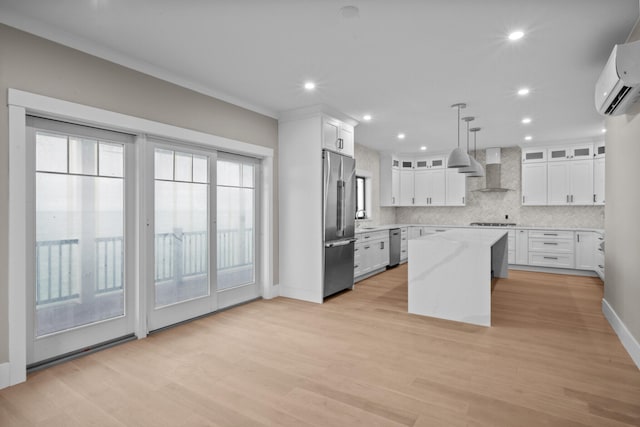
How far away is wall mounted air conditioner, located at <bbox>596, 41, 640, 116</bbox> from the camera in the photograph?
89.4 inches

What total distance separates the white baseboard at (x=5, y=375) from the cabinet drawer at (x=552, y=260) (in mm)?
7705

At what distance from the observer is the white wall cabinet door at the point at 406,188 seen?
820 cm

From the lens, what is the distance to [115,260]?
3170 mm

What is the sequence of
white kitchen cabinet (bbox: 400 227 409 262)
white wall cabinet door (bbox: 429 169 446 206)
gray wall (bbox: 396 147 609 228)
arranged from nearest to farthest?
gray wall (bbox: 396 147 609 228) < white kitchen cabinet (bbox: 400 227 409 262) < white wall cabinet door (bbox: 429 169 446 206)

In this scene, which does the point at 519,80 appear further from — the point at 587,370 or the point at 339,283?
the point at 339,283

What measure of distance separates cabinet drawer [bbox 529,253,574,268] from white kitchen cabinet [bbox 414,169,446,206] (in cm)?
214

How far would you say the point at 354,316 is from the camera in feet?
13.0


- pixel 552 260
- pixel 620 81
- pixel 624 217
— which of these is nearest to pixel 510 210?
pixel 552 260

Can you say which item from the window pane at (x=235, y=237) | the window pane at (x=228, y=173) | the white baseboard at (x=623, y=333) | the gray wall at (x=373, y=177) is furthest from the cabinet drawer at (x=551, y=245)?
the window pane at (x=228, y=173)

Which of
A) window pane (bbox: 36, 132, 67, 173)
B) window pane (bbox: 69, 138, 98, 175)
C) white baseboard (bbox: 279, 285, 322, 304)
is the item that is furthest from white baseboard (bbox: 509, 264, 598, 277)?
window pane (bbox: 36, 132, 67, 173)

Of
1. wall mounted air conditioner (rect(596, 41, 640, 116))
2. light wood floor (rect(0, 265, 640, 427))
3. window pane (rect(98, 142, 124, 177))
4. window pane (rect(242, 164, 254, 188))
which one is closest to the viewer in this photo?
light wood floor (rect(0, 265, 640, 427))

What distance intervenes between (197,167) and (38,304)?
191 centimetres

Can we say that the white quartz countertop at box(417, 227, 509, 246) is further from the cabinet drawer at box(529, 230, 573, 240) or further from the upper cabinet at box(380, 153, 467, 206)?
the upper cabinet at box(380, 153, 467, 206)

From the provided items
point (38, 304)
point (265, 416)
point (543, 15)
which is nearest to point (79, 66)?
point (38, 304)
